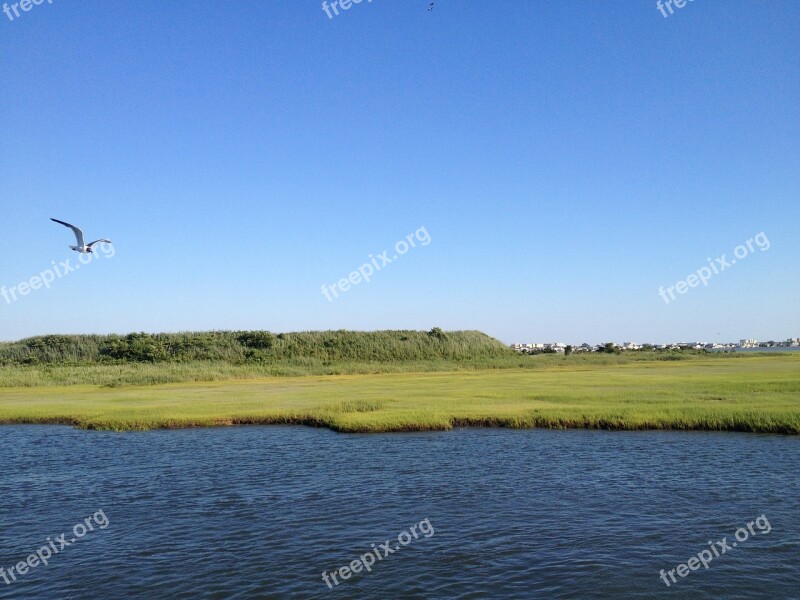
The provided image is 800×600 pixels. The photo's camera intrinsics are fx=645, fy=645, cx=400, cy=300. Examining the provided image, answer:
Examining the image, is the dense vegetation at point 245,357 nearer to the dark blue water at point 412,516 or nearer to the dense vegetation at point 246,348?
the dense vegetation at point 246,348

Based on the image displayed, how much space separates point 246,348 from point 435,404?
7105cm

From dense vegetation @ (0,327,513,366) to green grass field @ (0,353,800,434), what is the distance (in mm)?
35267

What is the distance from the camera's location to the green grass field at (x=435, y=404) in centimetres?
3759

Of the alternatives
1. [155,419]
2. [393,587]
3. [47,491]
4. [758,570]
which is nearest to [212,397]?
[155,419]

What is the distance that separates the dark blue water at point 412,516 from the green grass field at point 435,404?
440 centimetres

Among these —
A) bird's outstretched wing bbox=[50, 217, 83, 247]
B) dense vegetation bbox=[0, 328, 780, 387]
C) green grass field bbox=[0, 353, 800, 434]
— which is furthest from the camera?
dense vegetation bbox=[0, 328, 780, 387]

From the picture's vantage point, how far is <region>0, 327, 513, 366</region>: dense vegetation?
104 meters

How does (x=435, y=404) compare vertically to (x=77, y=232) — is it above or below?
below

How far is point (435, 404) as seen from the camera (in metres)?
45.4

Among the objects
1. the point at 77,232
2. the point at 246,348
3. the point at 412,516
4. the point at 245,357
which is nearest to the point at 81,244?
the point at 77,232

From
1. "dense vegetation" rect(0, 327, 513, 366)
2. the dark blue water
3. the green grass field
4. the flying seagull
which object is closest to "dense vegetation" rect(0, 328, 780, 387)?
"dense vegetation" rect(0, 327, 513, 366)

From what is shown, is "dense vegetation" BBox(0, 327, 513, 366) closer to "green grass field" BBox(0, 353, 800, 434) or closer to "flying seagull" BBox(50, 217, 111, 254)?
"green grass field" BBox(0, 353, 800, 434)

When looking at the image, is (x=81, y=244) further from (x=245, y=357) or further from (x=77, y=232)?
(x=245, y=357)

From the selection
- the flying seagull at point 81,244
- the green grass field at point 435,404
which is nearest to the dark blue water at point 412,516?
the green grass field at point 435,404
